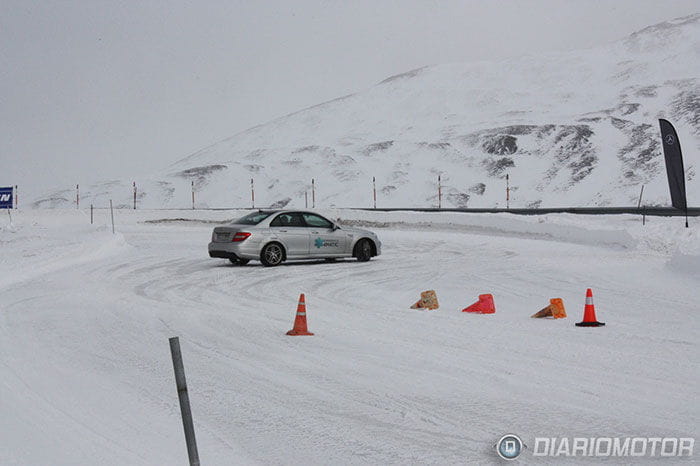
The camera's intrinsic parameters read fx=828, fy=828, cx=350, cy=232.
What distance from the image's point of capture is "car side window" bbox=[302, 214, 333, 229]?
20.5 metres

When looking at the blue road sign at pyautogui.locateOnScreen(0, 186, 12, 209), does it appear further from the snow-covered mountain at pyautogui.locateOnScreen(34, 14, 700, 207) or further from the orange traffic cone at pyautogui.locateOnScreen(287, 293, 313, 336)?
the snow-covered mountain at pyautogui.locateOnScreen(34, 14, 700, 207)

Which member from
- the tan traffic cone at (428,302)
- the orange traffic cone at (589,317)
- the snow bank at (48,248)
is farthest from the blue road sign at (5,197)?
the orange traffic cone at (589,317)

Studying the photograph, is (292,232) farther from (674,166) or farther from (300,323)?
(674,166)

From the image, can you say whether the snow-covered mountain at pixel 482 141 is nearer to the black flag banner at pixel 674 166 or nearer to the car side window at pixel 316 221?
the black flag banner at pixel 674 166

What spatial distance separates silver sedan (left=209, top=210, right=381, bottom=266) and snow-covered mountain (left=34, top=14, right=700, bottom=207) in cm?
4707

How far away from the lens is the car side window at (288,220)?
19769 mm

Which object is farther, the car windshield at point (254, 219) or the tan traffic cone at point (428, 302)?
the car windshield at point (254, 219)

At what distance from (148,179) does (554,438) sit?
296ft

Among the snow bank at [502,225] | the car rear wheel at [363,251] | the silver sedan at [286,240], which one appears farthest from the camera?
the snow bank at [502,225]

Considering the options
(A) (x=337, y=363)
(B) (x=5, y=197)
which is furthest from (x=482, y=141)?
(A) (x=337, y=363)

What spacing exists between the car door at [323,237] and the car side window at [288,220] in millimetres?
230

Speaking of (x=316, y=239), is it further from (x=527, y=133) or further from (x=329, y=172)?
(x=527, y=133)

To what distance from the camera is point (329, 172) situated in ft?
296

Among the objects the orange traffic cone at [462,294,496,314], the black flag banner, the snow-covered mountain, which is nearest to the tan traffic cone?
the orange traffic cone at [462,294,496,314]
